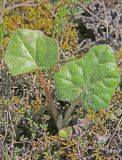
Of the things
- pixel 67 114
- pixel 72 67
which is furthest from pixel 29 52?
pixel 67 114

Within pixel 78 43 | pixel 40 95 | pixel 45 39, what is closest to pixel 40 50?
pixel 45 39

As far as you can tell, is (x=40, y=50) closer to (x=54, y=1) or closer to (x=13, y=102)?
(x=13, y=102)

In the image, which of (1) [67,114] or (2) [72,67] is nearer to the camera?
(2) [72,67]

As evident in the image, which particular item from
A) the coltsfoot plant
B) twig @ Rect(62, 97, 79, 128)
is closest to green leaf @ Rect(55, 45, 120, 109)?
the coltsfoot plant

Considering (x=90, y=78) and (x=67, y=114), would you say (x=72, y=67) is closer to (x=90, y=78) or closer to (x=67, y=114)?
(x=90, y=78)

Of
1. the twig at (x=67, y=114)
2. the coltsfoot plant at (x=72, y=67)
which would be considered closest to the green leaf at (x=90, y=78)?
the coltsfoot plant at (x=72, y=67)

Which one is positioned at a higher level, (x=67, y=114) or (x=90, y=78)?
(x=90, y=78)

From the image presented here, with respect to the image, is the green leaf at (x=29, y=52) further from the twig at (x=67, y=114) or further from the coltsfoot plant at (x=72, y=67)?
the twig at (x=67, y=114)
